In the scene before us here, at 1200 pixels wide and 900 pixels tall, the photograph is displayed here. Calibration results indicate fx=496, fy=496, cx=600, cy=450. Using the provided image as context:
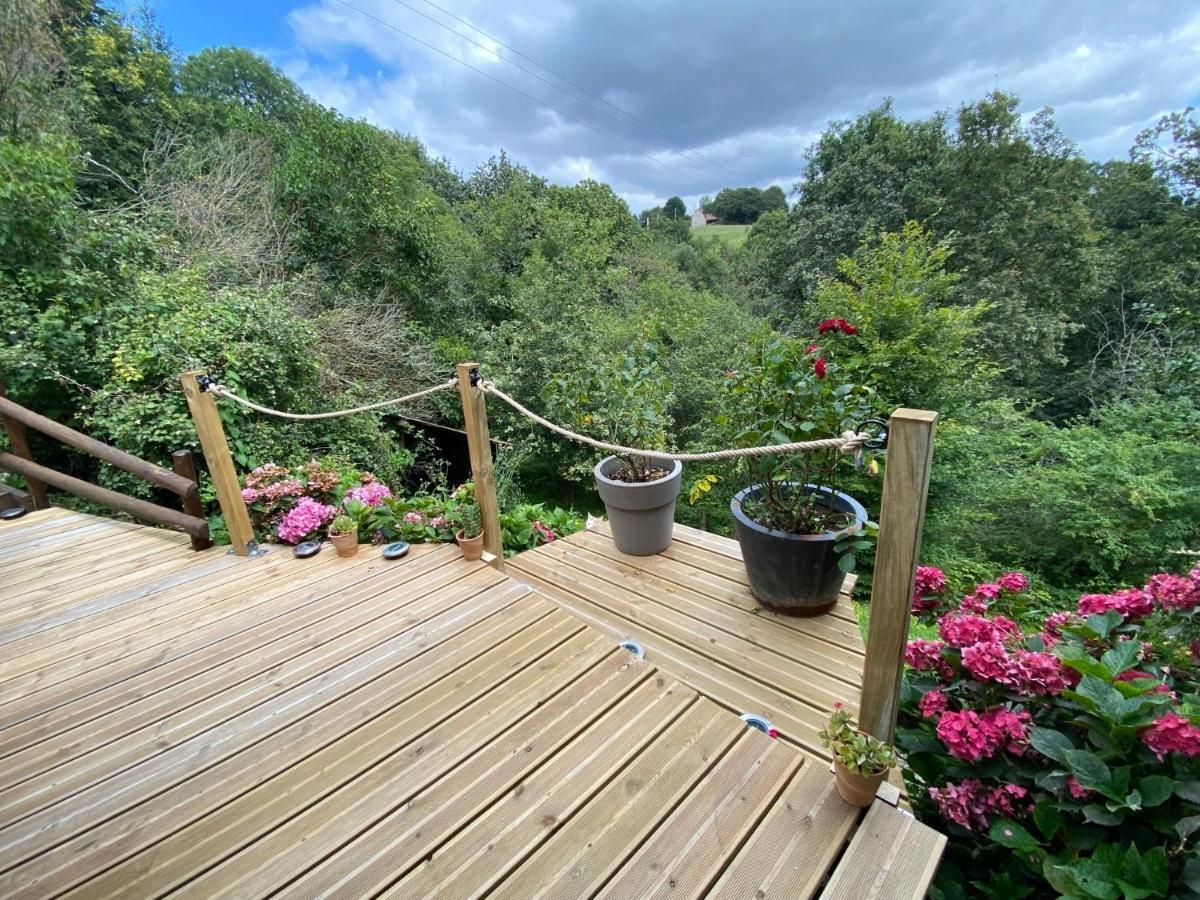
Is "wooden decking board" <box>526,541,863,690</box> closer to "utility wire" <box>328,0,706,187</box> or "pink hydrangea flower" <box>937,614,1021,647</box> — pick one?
"pink hydrangea flower" <box>937,614,1021,647</box>

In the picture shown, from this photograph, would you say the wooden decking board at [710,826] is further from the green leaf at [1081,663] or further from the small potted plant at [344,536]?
the small potted plant at [344,536]

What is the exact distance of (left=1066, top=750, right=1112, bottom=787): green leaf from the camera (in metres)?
0.94

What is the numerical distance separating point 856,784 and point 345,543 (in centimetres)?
228

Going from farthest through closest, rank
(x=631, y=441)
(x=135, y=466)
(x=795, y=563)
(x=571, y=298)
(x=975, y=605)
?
(x=571, y=298), (x=631, y=441), (x=135, y=466), (x=795, y=563), (x=975, y=605)

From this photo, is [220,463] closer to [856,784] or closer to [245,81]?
[856,784]

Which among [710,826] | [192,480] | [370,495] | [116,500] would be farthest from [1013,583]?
[116,500]

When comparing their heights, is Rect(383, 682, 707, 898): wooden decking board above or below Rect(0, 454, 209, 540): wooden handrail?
below

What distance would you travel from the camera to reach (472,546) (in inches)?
92.1

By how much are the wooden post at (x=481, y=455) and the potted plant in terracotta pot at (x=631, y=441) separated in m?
0.55

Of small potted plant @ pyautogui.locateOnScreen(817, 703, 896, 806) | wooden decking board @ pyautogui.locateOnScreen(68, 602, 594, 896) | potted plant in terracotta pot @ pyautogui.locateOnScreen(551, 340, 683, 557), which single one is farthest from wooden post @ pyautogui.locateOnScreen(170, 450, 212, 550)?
small potted plant @ pyautogui.locateOnScreen(817, 703, 896, 806)

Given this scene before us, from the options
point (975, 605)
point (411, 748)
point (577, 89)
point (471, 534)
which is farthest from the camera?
point (577, 89)

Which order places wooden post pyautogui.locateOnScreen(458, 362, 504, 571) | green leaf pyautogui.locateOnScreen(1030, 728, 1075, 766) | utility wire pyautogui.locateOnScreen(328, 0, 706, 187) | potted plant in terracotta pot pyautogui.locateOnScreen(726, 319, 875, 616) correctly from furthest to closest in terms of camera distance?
1. utility wire pyautogui.locateOnScreen(328, 0, 706, 187)
2. wooden post pyautogui.locateOnScreen(458, 362, 504, 571)
3. potted plant in terracotta pot pyautogui.locateOnScreen(726, 319, 875, 616)
4. green leaf pyautogui.locateOnScreen(1030, 728, 1075, 766)

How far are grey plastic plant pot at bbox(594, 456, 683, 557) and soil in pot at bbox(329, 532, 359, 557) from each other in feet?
4.09

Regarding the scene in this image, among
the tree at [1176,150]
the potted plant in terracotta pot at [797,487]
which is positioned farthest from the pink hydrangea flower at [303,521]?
the tree at [1176,150]
